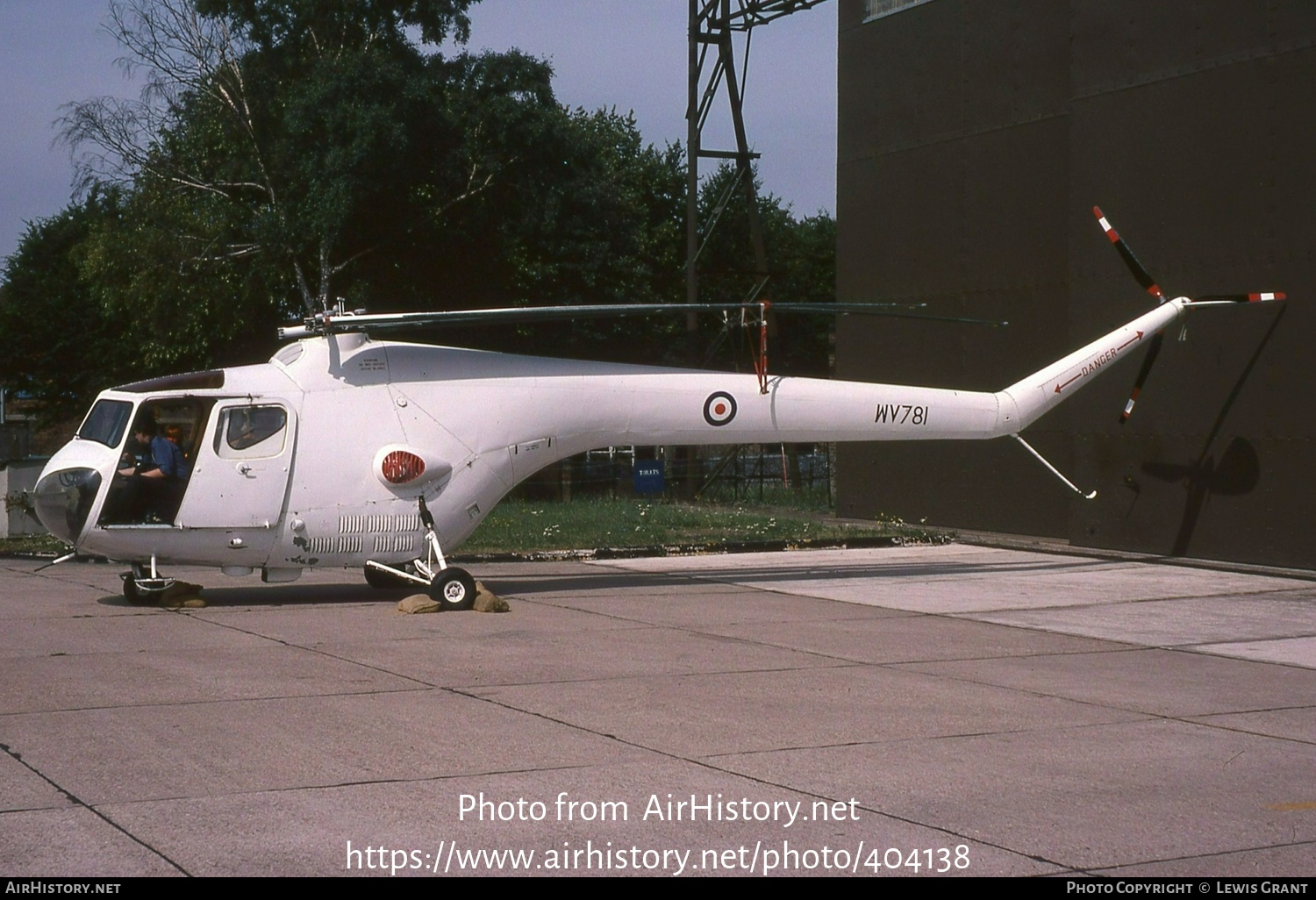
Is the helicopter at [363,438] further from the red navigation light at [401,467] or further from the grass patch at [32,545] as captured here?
the grass patch at [32,545]

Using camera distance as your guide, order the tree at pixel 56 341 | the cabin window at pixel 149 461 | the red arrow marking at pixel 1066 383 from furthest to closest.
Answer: the tree at pixel 56 341
the red arrow marking at pixel 1066 383
the cabin window at pixel 149 461

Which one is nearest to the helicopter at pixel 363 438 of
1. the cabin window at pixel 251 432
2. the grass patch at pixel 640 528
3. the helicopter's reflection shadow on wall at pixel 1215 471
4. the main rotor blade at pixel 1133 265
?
the cabin window at pixel 251 432

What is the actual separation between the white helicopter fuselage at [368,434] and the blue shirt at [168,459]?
125 millimetres

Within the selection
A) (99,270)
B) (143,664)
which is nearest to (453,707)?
(143,664)

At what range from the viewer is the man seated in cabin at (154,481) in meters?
13.7

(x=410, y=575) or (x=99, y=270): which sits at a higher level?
(x=99, y=270)

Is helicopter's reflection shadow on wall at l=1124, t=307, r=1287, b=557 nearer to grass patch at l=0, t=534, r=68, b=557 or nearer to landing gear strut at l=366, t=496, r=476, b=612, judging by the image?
landing gear strut at l=366, t=496, r=476, b=612

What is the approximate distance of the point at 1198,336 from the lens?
1853 centimetres

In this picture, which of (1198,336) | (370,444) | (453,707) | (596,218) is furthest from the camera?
(596,218)

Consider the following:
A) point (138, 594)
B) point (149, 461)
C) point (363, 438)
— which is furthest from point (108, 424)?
point (363, 438)

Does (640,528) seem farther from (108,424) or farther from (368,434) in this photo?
(108,424)

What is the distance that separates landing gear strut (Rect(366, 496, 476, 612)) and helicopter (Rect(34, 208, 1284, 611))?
0.02 metres
